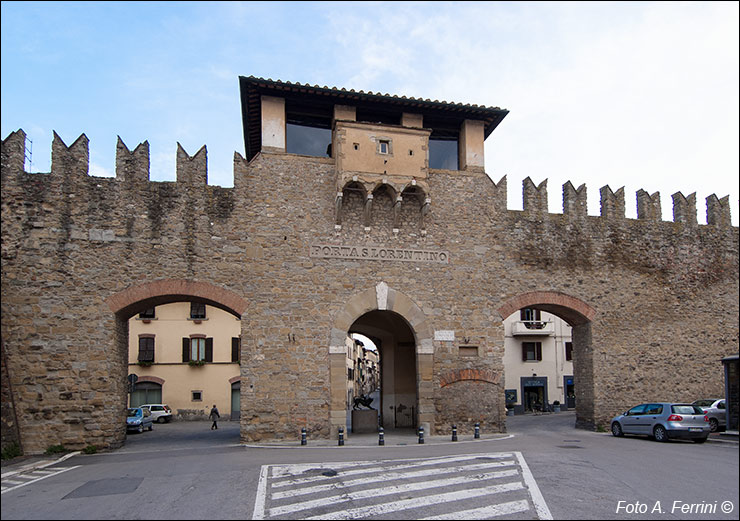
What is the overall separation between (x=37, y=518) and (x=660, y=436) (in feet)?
50.4

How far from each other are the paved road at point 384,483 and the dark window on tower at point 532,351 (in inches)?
863

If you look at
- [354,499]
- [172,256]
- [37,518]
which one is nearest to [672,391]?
[354,499]

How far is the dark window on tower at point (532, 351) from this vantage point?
37.2 metres

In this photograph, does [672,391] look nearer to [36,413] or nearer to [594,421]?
[594,421]

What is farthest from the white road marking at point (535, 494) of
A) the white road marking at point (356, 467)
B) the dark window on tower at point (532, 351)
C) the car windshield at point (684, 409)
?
the dark window on tower at point (532, 351)

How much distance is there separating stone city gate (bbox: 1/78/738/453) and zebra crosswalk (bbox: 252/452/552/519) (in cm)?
596

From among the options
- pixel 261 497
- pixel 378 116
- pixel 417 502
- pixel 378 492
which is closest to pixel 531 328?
pixel 378 116

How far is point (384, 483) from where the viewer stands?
1009cm

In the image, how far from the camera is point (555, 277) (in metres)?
19.9

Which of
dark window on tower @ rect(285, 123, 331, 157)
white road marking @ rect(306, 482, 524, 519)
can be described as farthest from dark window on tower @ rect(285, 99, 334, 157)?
white road marking @ rect(306, 482, 524, 519)

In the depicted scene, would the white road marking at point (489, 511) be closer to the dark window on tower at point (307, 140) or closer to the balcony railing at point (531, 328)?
the dark window on tower at point (307, 140)

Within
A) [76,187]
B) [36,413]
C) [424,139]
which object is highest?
[424,139]

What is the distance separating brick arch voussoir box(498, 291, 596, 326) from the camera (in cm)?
1933

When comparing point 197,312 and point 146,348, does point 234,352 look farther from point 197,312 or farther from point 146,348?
point 146,348
